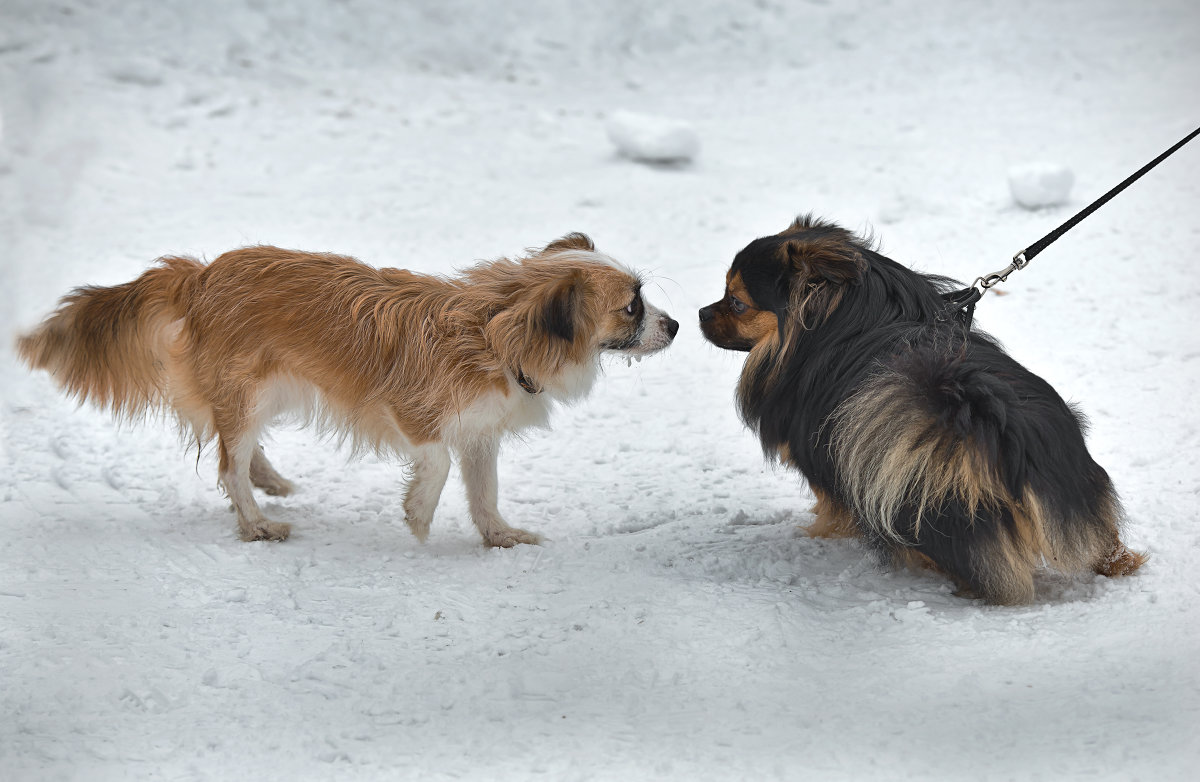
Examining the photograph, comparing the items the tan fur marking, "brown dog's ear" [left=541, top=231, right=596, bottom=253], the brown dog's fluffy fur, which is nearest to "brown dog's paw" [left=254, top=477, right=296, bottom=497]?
the brown dog's fluffy fur

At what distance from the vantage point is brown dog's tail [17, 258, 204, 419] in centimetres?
426

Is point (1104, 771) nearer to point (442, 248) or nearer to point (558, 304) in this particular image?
point (558, 304)

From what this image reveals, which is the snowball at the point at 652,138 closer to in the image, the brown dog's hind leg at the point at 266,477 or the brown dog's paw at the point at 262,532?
the brown dog's hind leg at the point at 266,477

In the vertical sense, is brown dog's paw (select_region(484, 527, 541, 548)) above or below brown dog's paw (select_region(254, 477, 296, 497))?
above

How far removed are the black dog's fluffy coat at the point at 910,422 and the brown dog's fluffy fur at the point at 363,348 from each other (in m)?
0.52

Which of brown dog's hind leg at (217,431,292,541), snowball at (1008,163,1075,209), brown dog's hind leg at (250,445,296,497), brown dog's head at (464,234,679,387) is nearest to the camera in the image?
brown dog's head at (464,234,679,387)

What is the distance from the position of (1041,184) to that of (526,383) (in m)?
5.02

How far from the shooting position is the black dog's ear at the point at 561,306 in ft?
12.4

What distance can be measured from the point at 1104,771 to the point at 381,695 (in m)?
1.80

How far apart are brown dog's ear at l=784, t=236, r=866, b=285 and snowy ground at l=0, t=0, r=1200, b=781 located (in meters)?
1.07

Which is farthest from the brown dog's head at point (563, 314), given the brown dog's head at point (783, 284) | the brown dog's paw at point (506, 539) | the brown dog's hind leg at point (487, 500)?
the brown dog's paw at point (506, 539)

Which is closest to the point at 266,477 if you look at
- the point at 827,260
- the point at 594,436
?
the point at 594,436

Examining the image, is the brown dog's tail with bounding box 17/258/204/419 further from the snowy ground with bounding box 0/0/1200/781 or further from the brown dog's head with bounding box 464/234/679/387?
the brown dog's head with bounding box 464/234/679/387

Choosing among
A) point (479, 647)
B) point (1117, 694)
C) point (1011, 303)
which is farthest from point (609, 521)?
point (1011, 303)
